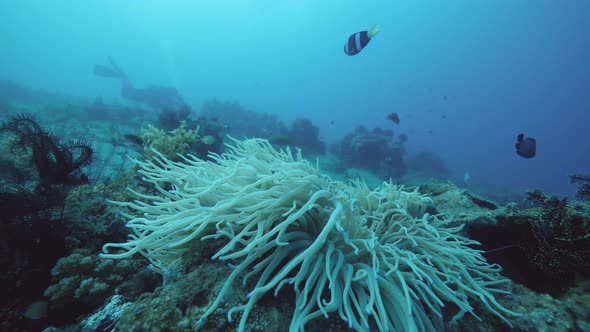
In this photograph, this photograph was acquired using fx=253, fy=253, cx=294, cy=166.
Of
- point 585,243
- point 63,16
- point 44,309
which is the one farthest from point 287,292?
point 63,16

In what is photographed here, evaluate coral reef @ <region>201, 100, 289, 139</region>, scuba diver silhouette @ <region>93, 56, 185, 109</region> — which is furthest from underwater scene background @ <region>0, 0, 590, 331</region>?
scuba diver silhouette @ <region>93, 56, 185, 109</region>

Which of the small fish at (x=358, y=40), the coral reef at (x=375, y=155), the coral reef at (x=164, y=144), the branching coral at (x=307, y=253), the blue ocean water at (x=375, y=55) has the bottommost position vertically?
the branching coral at (x=307, y=253)

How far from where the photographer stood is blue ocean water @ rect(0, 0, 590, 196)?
261 feet

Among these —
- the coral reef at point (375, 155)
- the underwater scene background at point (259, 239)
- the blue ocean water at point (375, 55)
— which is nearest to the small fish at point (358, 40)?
the underwater scene background at point (259, 239)

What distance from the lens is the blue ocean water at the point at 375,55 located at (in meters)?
79.7

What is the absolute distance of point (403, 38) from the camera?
9981cm

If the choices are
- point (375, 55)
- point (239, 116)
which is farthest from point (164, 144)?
point (375, 55)

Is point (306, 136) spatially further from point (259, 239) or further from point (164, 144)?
point (259, 239)

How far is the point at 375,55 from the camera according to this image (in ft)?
351

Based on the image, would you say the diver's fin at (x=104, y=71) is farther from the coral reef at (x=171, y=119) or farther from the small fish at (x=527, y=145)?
the small fish at (x=527, y=145)

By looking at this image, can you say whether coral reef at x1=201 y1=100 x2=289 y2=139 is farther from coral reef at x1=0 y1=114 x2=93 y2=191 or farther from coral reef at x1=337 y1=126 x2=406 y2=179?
coral reef at x1=0 y1=114 x2=93 y2=191

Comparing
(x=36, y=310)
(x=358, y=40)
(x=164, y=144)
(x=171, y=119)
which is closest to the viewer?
(x=36, y=310)

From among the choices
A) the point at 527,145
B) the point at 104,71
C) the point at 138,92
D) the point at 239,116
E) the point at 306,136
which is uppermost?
the point at 104,71

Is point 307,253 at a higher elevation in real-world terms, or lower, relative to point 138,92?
lower
